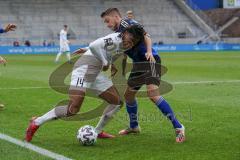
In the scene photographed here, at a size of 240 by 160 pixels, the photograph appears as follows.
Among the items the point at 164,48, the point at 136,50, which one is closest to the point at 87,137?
the point at 136,50

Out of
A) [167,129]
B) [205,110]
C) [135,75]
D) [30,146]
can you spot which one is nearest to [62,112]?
[30,146]

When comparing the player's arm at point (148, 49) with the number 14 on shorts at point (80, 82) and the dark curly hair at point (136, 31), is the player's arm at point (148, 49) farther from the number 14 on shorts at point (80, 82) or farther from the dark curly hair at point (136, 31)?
the number 14 on shorts at point (80, 82)

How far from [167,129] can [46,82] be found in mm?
9838

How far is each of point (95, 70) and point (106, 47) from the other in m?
0.45

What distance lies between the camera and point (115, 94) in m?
8.10

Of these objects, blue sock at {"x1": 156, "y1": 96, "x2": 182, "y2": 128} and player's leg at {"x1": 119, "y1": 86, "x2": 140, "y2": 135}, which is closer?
blue sock at {"x1": 156, "y1": 96, "x2": 182, "y2": 128}

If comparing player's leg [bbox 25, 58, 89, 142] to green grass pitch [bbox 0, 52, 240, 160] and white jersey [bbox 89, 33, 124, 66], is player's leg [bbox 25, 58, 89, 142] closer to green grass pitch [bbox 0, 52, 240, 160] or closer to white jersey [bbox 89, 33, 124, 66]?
green grass pitch [bbox 0, 52, 240, 160]

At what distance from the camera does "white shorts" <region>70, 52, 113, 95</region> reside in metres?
7.66

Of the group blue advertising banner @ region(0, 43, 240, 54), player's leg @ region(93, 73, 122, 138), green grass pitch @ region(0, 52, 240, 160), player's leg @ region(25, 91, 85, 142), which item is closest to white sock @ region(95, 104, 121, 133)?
player's leg @ region(93, 73, 122, 138)

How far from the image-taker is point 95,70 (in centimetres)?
780

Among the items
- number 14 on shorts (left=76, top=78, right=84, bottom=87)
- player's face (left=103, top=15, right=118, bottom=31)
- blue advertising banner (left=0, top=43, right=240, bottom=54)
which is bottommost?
blue advertising banner (left=0, top=43, right=240, bottom=54)

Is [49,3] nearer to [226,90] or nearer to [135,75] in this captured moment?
[226,90]

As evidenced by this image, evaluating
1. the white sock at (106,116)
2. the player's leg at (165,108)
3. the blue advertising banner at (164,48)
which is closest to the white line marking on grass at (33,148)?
Result: the white sock at (106,116)

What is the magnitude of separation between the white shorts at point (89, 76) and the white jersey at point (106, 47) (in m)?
0.27
